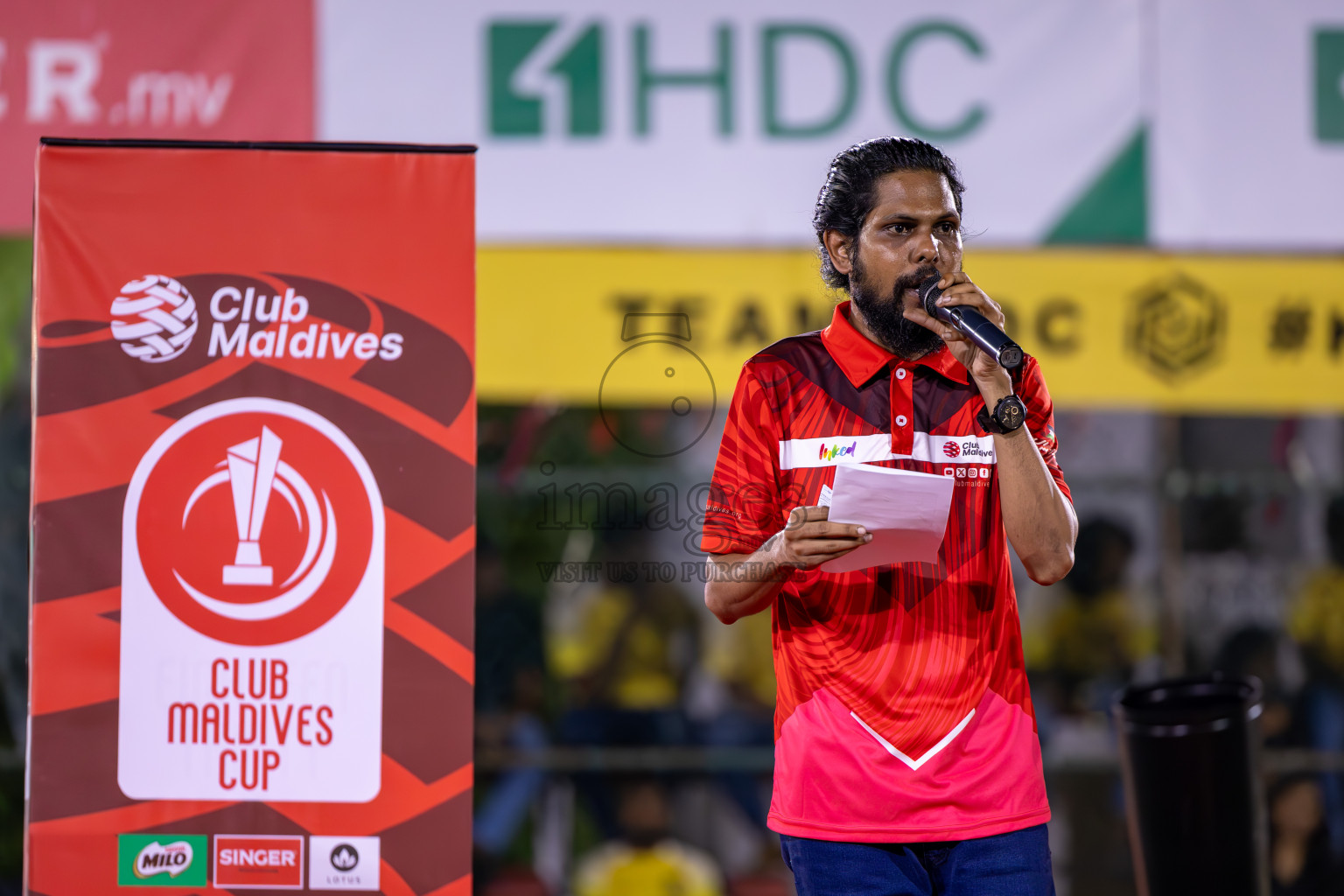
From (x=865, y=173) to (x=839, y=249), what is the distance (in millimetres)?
136

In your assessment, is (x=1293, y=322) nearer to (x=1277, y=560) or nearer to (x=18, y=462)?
(x=1277, y=560)

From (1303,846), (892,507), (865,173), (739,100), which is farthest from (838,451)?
(1303,846)

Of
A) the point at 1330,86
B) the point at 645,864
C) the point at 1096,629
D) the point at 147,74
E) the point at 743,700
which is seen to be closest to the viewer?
the point at 147,74

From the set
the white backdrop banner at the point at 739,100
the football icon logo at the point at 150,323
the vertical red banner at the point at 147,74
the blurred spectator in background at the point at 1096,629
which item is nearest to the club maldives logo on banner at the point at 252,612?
the football icon logo at the point at 150,323

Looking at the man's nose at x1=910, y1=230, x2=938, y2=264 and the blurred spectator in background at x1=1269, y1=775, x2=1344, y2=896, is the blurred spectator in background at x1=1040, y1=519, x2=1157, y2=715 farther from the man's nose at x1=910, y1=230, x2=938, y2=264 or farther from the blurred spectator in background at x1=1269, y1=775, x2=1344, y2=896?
the man's nose at x1=910, y1=230, x2=938, y2=264

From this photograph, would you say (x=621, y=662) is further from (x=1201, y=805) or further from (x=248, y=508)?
(x=248, y=508)

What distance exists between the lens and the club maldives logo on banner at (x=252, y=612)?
7.82 feet

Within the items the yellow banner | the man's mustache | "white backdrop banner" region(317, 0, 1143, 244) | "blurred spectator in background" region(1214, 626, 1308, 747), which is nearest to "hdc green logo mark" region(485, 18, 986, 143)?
"white backdrop banner" region(317, 0, 1143, 244)

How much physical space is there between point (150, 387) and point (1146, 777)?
2.78 m

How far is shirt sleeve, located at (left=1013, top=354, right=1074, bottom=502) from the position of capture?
6.88ft

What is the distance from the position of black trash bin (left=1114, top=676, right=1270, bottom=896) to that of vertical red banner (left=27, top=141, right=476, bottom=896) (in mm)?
2100

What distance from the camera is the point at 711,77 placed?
4.66 meters

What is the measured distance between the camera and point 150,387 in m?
2.43

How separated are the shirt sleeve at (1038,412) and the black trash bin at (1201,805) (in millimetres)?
1772
